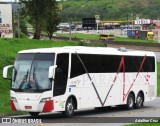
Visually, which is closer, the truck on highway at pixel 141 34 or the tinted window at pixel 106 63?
the tinted window at pixel 106 63

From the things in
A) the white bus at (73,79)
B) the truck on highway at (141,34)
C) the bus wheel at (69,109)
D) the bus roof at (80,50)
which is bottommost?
the truck on highway at (141,34)

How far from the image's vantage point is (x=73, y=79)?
900 inches

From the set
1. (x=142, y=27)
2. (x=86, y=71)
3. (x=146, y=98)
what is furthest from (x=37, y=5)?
(x=142, y=27)

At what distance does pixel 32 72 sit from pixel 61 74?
1165 mm

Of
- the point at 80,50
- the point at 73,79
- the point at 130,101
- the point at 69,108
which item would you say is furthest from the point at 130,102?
the point at 69,108

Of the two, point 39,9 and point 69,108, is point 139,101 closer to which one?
point 69,108

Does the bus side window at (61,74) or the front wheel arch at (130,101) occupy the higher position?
the bus side window at (61,74)

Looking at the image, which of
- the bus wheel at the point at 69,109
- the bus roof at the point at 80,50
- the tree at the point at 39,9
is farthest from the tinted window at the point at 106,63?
the tree at the point at 39,9

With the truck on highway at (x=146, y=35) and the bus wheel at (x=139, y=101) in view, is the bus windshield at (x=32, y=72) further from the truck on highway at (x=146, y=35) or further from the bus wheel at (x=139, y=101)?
the truck on highway at (x=146, y=35)

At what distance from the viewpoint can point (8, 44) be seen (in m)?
47.9

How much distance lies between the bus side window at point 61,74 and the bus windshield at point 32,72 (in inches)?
13.2

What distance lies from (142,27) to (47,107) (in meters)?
165

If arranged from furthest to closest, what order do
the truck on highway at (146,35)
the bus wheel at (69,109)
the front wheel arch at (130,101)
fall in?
the truck on highway at (146,35), the front wheel arch at (130,101), the bus wheel at (69,109)

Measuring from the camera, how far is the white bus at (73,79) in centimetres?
2152
